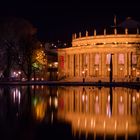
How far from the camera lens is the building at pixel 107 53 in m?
121

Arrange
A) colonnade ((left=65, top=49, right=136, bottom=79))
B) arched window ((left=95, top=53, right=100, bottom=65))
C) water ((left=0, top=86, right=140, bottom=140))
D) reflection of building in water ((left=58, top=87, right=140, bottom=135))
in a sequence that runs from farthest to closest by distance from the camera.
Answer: arched window ((left=95, top=53, right=100, bottom=65)) → colonnade ((left=65, top=49, right=136, bottom=79)) → reflection of building in water ((left=58, top=87, right=140, bottom=135)) → water ((left=0, top=86, right=140, bottom=140))

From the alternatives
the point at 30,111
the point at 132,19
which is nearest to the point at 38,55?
the point at 132,19

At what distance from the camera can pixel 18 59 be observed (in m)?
102

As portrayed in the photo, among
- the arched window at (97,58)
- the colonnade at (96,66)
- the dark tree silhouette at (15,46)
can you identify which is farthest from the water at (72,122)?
the arched window at (97,58)

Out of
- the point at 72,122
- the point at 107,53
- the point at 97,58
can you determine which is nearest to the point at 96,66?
the point at 97,58

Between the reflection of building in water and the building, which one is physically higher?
the building

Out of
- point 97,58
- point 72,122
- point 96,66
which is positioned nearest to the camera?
point 72,122

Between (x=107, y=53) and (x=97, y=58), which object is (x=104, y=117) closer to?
(x=107, y=53)

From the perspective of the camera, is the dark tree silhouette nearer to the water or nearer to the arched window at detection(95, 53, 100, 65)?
the arched window at detection(95, 53, 100, 65)

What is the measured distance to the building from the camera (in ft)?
397

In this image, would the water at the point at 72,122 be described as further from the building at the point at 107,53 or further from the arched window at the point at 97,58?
the arched window at the point at 97,58

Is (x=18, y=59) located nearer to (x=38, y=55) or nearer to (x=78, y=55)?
(x=38, y=55)

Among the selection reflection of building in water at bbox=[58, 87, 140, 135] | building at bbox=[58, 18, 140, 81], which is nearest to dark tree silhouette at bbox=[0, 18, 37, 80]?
building at bbox=[58, 18, 140, 81]

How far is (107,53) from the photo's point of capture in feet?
401
